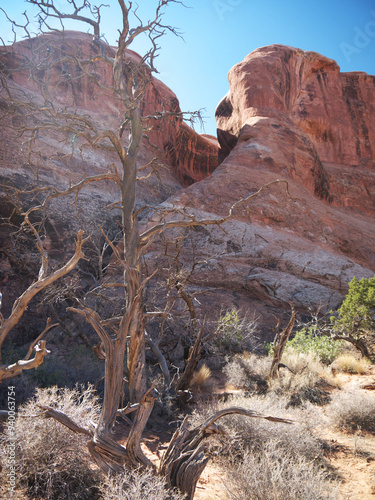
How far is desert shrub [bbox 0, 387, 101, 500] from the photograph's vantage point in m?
3.59

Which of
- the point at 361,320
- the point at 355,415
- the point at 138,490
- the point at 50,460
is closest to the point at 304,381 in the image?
the point at 355,415

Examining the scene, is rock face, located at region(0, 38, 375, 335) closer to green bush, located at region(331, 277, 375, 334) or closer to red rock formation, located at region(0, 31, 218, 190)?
red rock formation, located at region(0, 31, 218, 190)

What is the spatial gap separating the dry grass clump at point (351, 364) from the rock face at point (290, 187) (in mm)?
4155

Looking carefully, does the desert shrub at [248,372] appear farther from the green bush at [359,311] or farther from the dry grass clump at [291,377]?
the green bush at [359,311]

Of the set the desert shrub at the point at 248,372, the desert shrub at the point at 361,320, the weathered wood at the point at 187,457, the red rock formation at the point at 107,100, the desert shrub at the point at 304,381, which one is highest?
the red rock formation at the point at 107,100

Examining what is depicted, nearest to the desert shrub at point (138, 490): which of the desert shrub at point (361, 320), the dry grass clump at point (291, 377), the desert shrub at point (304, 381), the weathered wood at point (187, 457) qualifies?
the weathered wood at point (187, 457)

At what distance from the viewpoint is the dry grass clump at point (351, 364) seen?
810 centimetres

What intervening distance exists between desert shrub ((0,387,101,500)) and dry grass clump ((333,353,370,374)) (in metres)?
6.54

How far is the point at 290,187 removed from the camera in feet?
67.2

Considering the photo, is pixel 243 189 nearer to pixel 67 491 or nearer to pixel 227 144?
pixel 227 144

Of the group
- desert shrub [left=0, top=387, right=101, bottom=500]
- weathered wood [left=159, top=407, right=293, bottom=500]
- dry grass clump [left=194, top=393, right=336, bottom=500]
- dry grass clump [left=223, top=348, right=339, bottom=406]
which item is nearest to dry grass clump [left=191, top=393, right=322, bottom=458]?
dry grass clump [left=194, top=393, right=336, bottom=500]

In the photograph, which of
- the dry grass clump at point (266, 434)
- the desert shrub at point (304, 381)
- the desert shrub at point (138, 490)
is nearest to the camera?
the desert shrub at point (138, 490)

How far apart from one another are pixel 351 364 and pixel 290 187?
14132mm

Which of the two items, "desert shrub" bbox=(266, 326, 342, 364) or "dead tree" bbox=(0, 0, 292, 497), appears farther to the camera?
"desert shrub" bbox=(266, 326, 342, 364)
